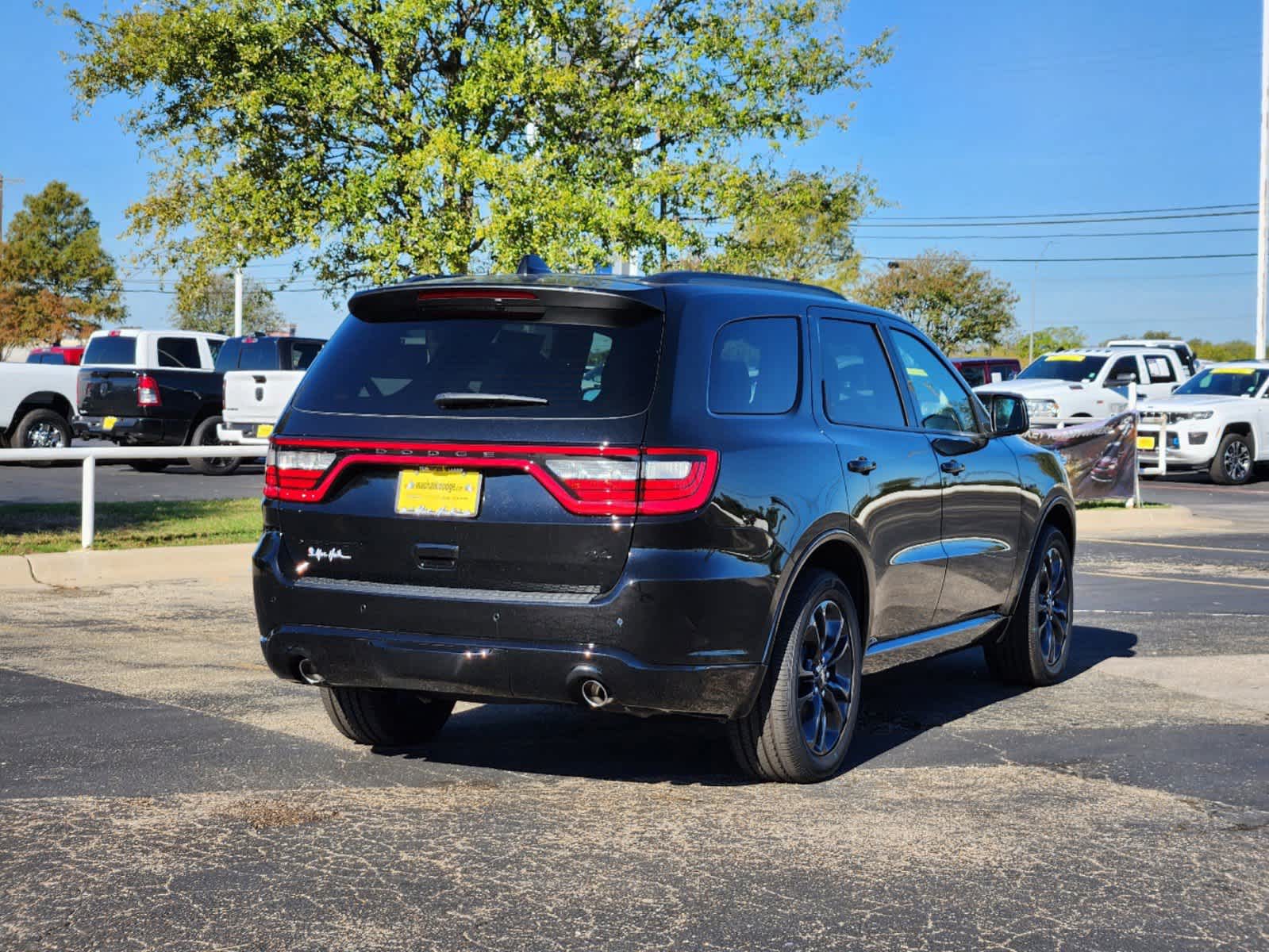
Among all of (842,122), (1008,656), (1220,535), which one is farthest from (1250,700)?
(842,122)

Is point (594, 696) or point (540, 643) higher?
point (540, 643)

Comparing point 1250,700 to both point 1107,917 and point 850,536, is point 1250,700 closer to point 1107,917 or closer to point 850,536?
point 850,536

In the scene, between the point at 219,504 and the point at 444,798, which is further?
the point at 219,504

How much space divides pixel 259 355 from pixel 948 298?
56765 mm

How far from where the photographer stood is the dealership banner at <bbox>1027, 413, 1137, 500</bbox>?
19656 millimetres

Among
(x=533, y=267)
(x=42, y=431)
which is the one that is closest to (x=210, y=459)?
(x=42, y=431)

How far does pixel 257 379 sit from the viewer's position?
23391 millimetres

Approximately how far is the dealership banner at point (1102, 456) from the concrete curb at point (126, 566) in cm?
1053

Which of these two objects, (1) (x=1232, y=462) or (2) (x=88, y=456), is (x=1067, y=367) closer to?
(1) (x=1232, y=462)

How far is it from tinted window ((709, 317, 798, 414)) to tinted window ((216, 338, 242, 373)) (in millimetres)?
20034

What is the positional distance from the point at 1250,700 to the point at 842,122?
2014cm

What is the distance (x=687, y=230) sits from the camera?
837 inches

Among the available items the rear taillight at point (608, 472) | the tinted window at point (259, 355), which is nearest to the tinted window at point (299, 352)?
the tinted window at point (259, 355)

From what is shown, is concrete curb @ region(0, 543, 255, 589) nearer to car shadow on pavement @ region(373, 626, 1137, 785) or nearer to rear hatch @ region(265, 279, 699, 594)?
car shadow on pavement @ region(373, 626, 1137, 785)
